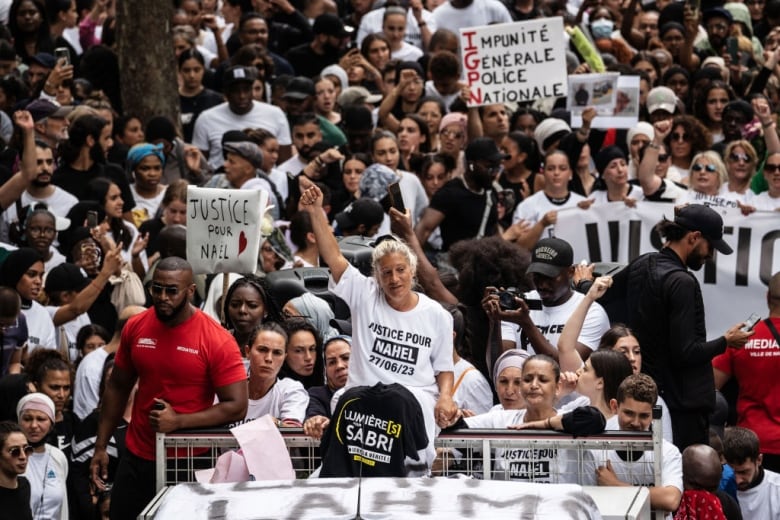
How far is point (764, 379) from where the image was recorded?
11492mm

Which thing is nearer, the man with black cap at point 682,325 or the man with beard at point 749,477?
the man with black cap at point 682,325

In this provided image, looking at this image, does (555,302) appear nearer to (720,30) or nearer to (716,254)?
(716,254)

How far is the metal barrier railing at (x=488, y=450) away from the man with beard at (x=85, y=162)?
5930 millimetres

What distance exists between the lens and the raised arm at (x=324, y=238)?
9453 millimetres

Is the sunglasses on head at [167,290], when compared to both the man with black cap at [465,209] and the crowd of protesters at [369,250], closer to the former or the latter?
the crowd of protesters at [369,250]

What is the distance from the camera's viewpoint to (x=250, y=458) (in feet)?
27.3

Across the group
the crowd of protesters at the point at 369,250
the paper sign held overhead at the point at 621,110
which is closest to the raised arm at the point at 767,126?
the crowd of protesters at the point at 369,250

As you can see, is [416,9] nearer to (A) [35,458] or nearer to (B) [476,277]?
(B) [476,277]

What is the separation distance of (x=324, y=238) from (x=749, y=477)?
10.3 ft

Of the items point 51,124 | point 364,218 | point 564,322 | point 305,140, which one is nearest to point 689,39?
point 305,140

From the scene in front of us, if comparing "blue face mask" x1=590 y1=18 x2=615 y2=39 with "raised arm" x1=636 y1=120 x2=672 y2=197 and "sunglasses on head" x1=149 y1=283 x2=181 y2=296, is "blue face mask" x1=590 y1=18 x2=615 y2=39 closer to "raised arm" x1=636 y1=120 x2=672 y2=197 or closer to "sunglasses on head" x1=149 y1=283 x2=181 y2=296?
"raised arm" x1=636 y1=120 x2=672 y2=197

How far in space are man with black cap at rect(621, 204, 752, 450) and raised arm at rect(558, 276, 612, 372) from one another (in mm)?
333

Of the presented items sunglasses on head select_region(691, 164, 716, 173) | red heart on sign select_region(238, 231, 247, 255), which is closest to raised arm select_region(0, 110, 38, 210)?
red heart on sign select_region(238, 231, 247, 255)

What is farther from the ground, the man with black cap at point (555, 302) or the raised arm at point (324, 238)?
the raised arm at point (324, 238)
